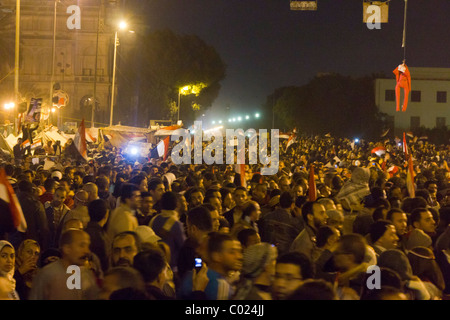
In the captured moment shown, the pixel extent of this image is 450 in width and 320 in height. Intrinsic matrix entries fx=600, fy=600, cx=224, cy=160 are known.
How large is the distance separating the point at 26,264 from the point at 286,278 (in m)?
2.63

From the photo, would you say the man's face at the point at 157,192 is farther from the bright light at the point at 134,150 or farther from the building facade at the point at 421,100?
the building facade at the point at 421,100

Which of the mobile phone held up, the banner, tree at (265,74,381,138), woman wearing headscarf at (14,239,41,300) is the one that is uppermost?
tree at (265,74,381,138)

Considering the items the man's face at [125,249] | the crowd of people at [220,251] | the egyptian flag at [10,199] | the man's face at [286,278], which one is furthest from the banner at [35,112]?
the man's face at [286,278]

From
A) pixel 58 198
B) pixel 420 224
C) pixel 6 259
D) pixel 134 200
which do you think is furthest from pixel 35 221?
pixel 420 224

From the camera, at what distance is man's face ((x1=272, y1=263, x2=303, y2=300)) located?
3822mm

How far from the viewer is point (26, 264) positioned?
17.6ft

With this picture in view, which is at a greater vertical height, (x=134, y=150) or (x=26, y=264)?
(x=134, y=150)

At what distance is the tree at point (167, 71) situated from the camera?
5944cm

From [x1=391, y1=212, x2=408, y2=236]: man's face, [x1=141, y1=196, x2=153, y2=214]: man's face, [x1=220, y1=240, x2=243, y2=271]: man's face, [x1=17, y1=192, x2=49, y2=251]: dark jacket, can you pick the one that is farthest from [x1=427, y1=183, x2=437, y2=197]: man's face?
[x1=220, y1=240, x2=243, y2=271]: man's face

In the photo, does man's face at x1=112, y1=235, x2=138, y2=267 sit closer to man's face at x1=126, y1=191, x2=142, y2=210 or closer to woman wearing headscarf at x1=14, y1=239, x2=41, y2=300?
woman wearing headscarf at x1=14, y1=239, x2=41, y2=300

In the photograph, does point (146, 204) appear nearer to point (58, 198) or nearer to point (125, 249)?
point (58, 198)

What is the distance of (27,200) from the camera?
285 inches

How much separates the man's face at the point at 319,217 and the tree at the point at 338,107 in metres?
53.4

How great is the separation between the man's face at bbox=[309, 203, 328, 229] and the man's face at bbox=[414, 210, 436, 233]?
0.99m
